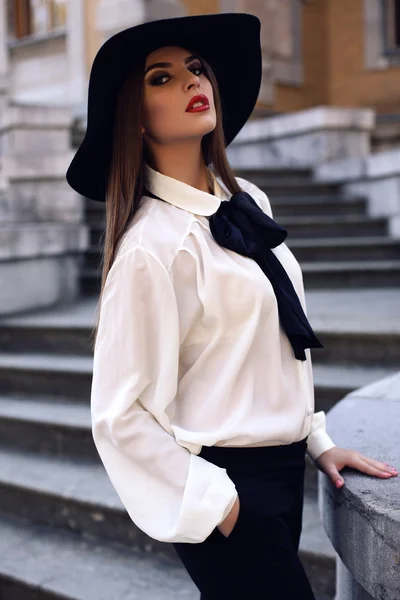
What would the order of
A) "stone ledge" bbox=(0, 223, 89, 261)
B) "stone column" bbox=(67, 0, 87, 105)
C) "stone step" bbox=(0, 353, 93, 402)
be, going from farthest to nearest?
"stone column" bbox=(67, 0, 87, 105) → "stone ledge" bbox=(0, 223, 89, 261) → "stone step" bbox=(0, 353, 93, 402)

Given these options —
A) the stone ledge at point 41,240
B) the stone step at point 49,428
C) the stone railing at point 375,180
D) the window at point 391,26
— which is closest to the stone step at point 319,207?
the stone railing at point 375,180

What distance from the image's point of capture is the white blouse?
160 centimetres

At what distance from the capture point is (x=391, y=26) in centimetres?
1094

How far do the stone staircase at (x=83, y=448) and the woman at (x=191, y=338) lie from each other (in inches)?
51.0

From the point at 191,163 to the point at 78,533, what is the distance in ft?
7.79

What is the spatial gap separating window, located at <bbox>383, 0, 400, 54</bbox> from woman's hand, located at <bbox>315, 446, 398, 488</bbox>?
10063 mm


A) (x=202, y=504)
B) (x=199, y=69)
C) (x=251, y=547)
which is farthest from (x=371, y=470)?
(x=199, y=69)

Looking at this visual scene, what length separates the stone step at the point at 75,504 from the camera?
11.0 ft

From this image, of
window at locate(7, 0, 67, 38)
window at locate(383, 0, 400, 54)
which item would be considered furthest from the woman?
window at locate(7, 0, 67, 38)

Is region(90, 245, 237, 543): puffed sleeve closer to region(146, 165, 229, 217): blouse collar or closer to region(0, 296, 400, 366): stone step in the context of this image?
region(146, 165, 229, 217): blouse collar

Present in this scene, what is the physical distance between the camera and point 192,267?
1.68 m

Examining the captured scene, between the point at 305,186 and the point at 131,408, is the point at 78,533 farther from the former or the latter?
the point at 305,186

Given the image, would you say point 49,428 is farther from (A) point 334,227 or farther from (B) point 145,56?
(A) point 334,227

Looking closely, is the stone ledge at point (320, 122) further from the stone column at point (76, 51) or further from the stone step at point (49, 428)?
the stone step at point (49, 428)
